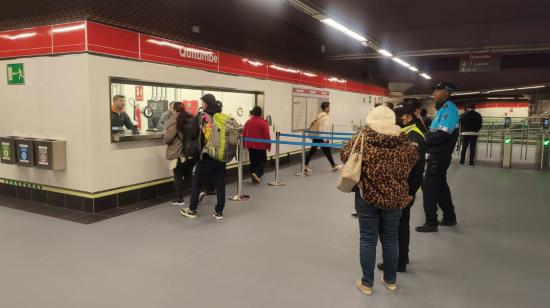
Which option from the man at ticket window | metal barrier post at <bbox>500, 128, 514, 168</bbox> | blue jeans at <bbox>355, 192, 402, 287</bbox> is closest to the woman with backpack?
the man at ticket window

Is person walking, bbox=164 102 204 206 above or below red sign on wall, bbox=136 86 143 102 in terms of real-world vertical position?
below

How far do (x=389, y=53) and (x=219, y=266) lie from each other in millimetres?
9383

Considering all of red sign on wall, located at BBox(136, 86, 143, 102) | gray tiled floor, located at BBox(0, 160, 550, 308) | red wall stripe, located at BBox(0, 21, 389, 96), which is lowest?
gray tiled floor, located at BBox(0, 160, 550, 308)

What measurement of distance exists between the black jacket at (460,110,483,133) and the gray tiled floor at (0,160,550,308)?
14.5 feet

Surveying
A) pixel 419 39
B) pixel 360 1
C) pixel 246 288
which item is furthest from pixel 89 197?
pixel 419 39

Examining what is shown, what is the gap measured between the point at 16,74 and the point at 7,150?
1073 mm

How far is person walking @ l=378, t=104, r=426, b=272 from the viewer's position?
2914 millimetres

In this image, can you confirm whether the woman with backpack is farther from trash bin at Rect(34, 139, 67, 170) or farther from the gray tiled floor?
trash bin at Rect(34, 139, 67, 170)

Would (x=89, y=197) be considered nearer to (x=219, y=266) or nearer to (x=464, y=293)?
(x=219, y=266)

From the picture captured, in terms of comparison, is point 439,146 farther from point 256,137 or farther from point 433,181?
point 256,137

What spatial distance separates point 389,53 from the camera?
10938mm

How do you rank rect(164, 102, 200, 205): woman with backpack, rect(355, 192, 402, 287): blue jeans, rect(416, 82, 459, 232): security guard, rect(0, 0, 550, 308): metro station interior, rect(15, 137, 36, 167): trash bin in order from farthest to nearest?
rect(15, 137, 36, 167): trash bin < rect(164, 102, 200, 205): woman with backpack < rect(416, 82, 459, 232): security guard < rect(0, 0, 550, 308): metro station interior < rect(355, 192, 402, 287): blue jeans

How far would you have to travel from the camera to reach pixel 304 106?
1001 cm

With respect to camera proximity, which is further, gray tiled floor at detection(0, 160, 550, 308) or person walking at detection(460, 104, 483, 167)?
person walking at detection(460, 104, 483, 167)
